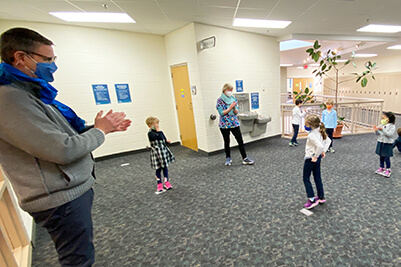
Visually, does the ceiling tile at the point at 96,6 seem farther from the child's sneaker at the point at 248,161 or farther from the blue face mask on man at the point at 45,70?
the child's sneaker at the point at 248,161

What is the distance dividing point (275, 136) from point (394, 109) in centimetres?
775

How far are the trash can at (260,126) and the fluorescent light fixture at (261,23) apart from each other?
222cm

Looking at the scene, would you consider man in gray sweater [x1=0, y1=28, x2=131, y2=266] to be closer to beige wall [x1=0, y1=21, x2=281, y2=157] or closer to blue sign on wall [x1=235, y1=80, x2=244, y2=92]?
beige wall [x1=0, y1=21, x2=281, y2=157]

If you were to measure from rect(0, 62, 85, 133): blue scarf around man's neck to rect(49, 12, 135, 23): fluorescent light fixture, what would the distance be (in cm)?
318

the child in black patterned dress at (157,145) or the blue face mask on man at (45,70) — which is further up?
the blue face mask on man at (45,70)

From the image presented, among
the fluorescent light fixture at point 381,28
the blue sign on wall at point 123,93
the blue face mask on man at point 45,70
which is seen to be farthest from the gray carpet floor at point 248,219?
the fluorescent light fixture at point 381,28

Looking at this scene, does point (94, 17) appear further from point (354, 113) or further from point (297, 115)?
point (354, 113)

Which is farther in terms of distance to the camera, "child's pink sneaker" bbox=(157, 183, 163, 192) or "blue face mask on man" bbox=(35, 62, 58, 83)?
"child's pink sneaker" bbox=(157, 183, 163, 192)

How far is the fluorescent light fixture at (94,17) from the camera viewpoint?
11.0 feet

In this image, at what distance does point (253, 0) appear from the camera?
305cm

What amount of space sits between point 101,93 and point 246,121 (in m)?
3.68

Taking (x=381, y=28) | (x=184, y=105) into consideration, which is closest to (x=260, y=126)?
(x=184, y=105)

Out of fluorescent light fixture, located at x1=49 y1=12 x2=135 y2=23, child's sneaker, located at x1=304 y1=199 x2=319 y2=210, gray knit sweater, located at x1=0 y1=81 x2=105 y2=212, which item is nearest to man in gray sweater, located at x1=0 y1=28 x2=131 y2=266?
gray knit sweater, located at x1=0 y1=81 x2=105 y2=212

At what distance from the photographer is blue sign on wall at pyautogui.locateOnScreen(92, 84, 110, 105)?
4.37 meters
